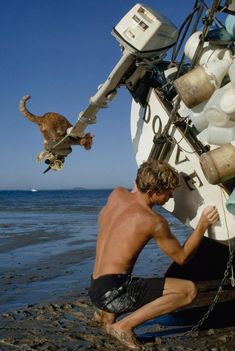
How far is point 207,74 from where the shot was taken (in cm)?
419

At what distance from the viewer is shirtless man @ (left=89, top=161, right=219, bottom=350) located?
404 cm

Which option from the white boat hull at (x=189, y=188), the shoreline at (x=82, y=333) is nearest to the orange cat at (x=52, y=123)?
the white boat hull at (x=189, y=188)

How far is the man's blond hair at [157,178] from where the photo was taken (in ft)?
13.5

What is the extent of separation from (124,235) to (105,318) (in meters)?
0.89

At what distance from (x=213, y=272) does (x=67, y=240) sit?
6303mm

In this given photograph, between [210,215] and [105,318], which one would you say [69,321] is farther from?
[210,215]

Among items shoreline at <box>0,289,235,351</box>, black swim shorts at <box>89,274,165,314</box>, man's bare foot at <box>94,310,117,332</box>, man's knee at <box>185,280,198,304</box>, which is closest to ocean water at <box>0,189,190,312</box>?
shoreline at <box>0,289,235,351</box>

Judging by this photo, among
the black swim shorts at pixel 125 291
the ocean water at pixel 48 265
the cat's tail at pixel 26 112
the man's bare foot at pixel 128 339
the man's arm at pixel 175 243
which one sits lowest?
the ocean water at pixel 48 265

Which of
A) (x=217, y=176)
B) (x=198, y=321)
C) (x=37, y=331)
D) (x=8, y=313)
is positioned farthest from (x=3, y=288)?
(x=217, y=176)

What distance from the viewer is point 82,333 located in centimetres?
444

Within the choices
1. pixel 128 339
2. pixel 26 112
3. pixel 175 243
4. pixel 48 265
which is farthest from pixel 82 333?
pixel 48 265

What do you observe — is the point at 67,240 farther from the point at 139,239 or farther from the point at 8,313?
the point at 139,239

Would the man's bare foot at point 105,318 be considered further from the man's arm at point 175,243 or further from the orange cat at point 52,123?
the orange cat at point 52,123

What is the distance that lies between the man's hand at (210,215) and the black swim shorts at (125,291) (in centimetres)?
68
